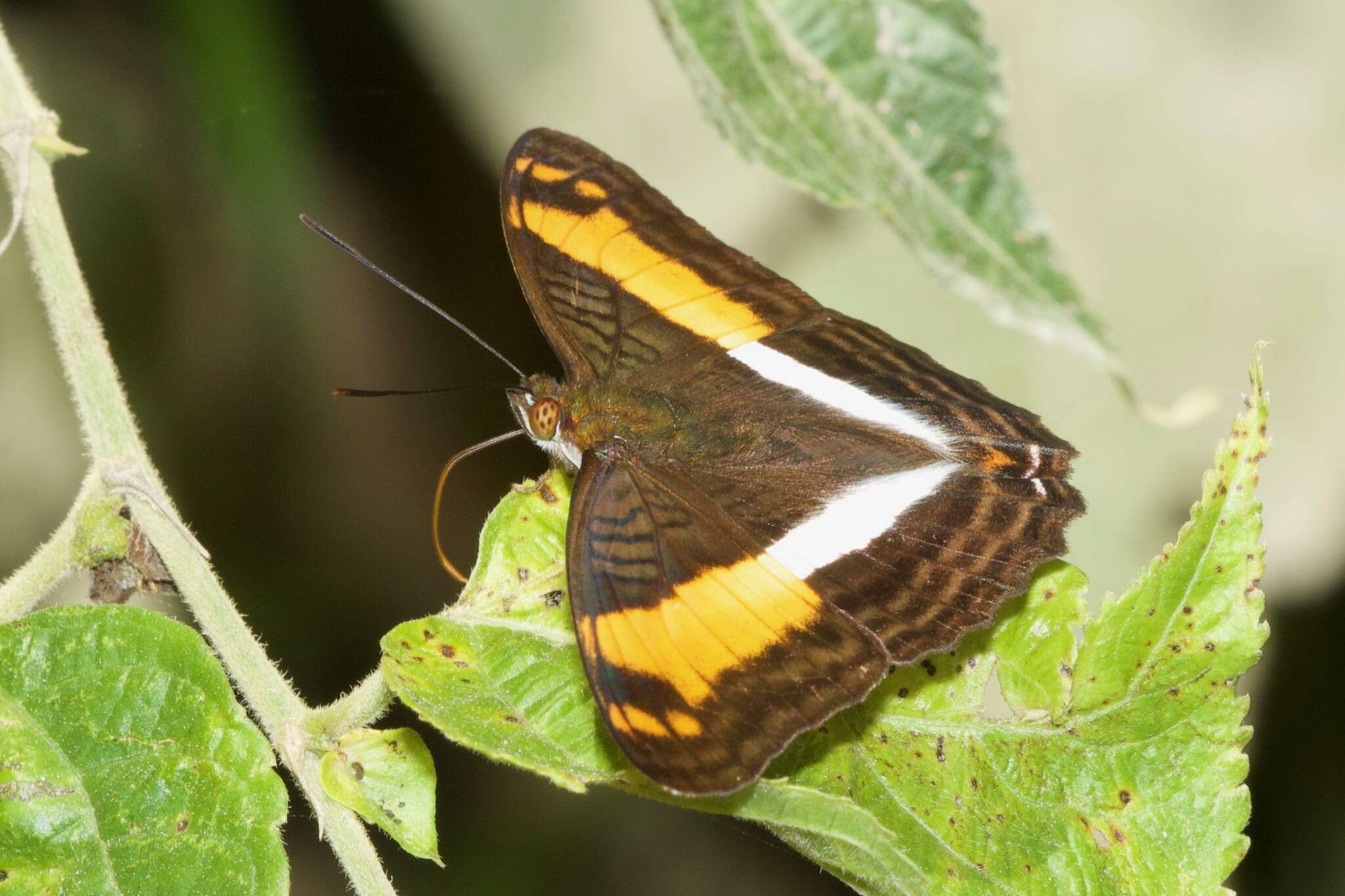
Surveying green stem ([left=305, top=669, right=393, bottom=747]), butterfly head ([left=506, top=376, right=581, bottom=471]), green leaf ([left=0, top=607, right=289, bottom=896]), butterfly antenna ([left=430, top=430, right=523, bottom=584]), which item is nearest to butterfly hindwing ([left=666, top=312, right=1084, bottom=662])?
butterfly head ([left=506, top=376, right=581, bottom=471])

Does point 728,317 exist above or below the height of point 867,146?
below

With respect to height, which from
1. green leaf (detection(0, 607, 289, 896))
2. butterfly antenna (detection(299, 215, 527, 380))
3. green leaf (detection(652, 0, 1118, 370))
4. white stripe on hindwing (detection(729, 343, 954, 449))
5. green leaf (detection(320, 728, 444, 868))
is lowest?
green leaf (detection(0, 607, 289, 896))

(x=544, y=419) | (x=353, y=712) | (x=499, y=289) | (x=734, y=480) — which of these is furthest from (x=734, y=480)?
(x=499, y=289)

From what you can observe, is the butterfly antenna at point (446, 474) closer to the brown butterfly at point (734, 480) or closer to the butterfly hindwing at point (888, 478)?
the brown butterfly at point (734, 480)

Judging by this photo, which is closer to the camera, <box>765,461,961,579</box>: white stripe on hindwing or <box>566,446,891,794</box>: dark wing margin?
<box>566,446,891,794</box>: dark wing margin

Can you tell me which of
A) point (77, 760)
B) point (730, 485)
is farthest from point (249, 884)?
point (730, 485)

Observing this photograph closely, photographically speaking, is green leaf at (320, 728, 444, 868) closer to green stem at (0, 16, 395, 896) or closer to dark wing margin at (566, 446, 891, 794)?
green stem at (0, 16, 395, 896)

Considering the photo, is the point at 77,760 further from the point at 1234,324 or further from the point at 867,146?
the point at 1234,324
